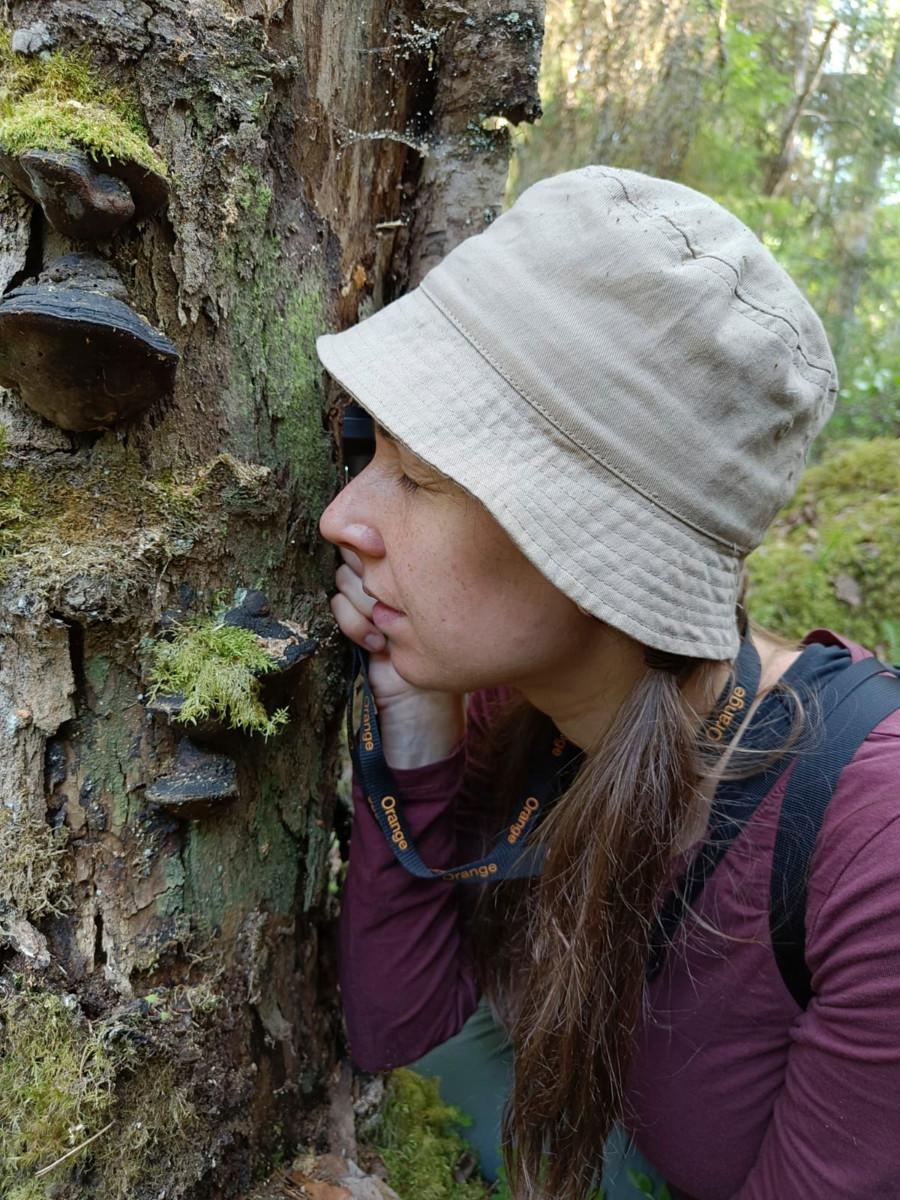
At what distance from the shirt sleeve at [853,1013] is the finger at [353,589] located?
0.98m

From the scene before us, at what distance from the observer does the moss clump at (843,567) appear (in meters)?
4.19

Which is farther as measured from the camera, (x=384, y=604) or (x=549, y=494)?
(x=384, y=604)

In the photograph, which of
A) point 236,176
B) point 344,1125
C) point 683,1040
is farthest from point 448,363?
point 344,1125

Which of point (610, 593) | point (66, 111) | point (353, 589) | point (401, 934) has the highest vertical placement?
point (66, 111)

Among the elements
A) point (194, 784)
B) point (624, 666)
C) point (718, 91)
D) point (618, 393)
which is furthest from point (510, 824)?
point (718, 91)

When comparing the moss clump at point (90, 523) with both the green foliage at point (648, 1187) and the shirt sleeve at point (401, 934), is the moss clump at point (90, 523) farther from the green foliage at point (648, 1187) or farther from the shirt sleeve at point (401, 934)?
the green foliage at point (648, 1187)

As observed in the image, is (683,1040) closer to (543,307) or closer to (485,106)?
(543,307)

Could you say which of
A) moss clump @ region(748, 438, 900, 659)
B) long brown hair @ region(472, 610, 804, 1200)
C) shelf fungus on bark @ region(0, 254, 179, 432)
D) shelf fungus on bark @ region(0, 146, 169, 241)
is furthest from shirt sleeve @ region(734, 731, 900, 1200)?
moss clump @ region(748, 438, 900, 659)

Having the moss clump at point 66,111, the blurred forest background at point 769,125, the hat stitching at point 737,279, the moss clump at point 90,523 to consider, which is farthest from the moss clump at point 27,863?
the blurred forest background at point 769,125

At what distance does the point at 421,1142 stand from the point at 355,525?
5.63ft

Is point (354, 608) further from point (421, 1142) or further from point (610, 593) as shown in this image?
point (421, 1142)

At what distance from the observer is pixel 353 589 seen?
1.71 metres

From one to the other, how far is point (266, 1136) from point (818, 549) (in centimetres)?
398

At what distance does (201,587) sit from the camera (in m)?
1.46
